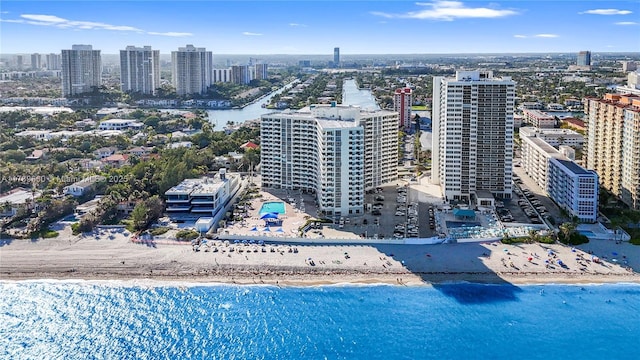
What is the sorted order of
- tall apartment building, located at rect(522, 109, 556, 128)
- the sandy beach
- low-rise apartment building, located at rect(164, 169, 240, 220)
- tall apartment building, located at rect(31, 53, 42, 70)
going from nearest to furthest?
the sandy beach, low-rise apartment building, located at rect(164, 169, 240, 220), tall apartment building, located at rect(522, 109, 556, 128), tall apartment building, located at rect(31, 53, 42, 70)

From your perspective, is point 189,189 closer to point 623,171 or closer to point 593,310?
point 593,310

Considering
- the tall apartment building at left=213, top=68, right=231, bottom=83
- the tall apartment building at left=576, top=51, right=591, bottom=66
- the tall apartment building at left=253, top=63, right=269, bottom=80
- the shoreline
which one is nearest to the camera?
the shoreline

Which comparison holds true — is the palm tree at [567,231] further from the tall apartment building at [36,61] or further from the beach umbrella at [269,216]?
the tall apartment building at [36,61]

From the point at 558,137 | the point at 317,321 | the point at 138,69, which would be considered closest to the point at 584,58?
the point at 138,69

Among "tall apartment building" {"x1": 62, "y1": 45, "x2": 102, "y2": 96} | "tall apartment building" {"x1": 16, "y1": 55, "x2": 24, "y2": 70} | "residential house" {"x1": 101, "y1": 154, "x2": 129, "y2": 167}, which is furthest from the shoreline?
"tall apartment building" {"x1": 16, "y1": 55, "x2": 24, "y2": 70}

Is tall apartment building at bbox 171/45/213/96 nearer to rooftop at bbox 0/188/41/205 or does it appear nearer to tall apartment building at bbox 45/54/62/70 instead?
tall apartment building at bbox 45/54/62/70

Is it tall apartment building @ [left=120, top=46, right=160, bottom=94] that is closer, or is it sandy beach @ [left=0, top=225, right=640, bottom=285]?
sandy beach @ [left=0, top=225, right=640, bottom=285]

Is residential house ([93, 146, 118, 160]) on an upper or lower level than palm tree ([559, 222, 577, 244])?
upper
